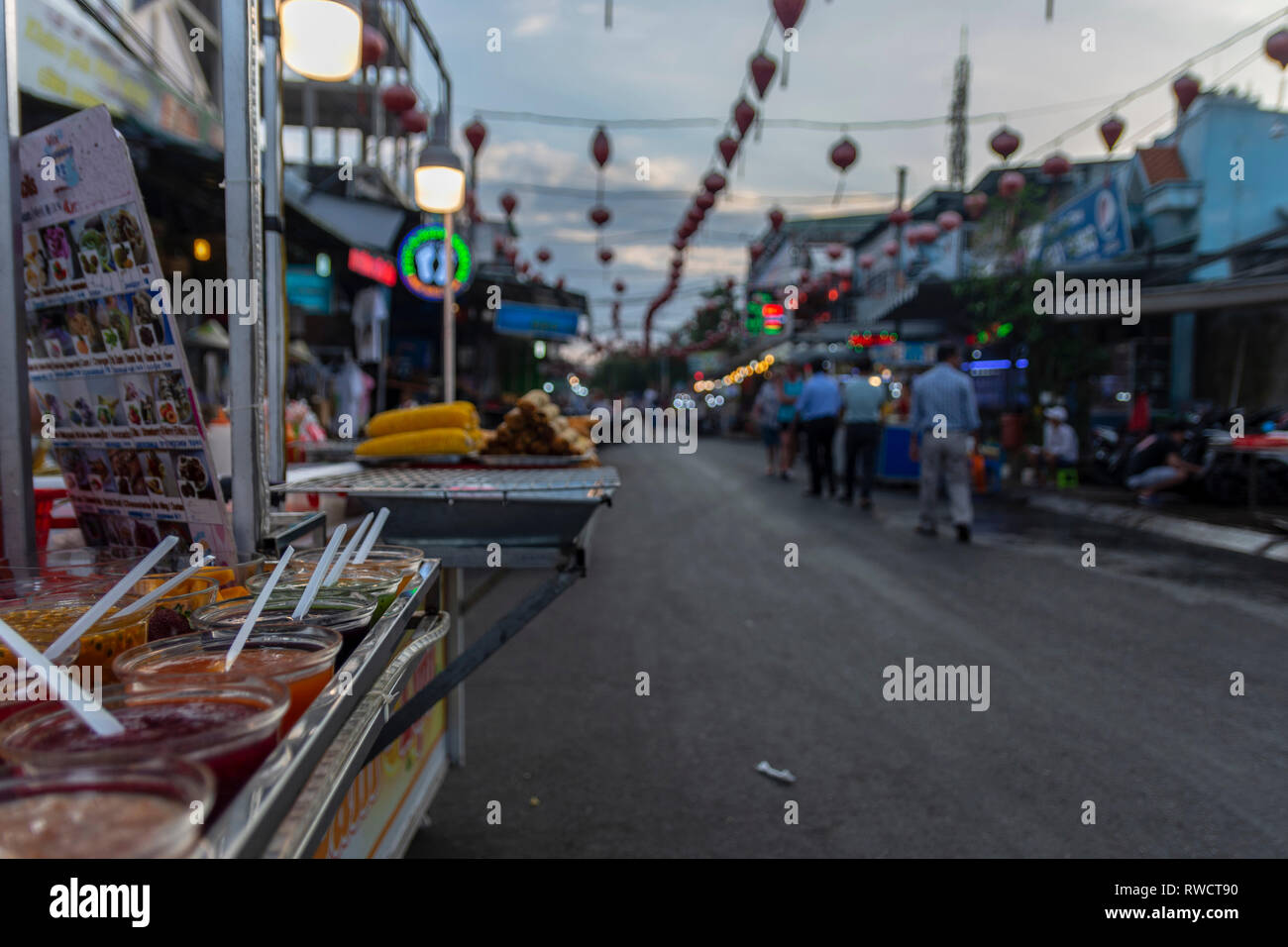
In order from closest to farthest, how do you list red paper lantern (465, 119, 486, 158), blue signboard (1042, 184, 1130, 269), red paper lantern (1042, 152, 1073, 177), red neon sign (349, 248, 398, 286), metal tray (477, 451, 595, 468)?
metal tray (477, 451, 595, 468), red neon sign (349, 248, 398, 286), red paper lantern (465, 119, 486, 158), red paper lantern (1042, 152, 1073, 177), blue signboard (1042, 184, 1130, 269)

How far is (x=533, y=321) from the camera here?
22094mm

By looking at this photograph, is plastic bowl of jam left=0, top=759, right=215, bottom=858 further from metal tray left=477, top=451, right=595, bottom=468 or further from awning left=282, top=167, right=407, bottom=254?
awning left=282, top=167, right=407, bottom=254

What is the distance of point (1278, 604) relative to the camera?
6383mm

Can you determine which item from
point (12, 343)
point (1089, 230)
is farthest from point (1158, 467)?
point (12, 343)

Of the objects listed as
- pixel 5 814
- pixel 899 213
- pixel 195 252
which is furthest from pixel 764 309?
pixel 5 814

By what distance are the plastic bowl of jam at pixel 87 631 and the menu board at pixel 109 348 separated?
474 mm

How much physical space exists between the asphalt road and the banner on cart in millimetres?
320

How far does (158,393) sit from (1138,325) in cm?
1899

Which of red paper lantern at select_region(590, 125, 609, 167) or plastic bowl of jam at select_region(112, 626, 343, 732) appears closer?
plastic bowl of jam at select_region(112, 626, 343, 732)

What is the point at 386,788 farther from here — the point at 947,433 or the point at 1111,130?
the point at 1111,130

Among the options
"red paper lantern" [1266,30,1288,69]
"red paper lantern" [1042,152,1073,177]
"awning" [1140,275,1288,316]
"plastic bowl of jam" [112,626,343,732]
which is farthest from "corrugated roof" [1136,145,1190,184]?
"plastic bowl of jam" [112,626,343,732]

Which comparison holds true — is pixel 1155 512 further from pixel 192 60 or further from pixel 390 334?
pixel 390 334

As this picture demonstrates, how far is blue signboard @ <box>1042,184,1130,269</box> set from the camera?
1652 cm

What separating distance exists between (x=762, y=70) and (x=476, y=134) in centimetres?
651
